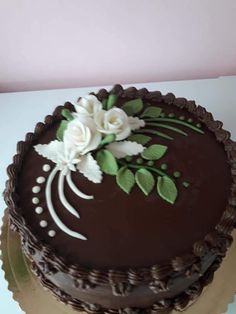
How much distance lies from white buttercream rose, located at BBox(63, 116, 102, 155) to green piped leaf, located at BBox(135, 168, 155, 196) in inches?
4.8

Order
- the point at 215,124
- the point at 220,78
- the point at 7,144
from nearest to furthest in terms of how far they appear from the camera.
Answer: the point at 215,124
the point at 7,144
the point at 220,78

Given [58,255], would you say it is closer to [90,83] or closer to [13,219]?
[13,219]

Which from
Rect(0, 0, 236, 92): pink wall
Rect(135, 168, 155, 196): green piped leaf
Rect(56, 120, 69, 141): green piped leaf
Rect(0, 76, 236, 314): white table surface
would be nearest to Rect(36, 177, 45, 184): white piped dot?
Rect(56, 120, 69, 141): green piped leaf

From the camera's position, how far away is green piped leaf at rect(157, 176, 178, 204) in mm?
1104

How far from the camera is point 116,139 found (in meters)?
1.17

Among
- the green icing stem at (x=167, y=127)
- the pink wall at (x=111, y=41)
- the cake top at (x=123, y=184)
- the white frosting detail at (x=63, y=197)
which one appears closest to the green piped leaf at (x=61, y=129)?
the cake top at (x=123, y=184)

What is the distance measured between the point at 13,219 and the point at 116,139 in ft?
1.00

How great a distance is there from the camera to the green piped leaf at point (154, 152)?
1.18 meters

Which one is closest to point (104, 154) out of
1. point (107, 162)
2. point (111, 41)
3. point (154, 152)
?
point (107, 162)

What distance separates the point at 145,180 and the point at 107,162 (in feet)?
0.33

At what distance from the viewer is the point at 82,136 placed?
1.13 m

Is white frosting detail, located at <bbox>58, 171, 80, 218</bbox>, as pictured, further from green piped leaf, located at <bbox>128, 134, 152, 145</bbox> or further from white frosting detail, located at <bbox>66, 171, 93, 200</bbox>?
green piped leaf, located at <bbox>128, 134, 152, 145</bbox>

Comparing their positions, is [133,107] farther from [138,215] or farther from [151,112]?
[138,215]

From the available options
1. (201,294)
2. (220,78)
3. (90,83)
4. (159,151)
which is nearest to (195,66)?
(220,78)
